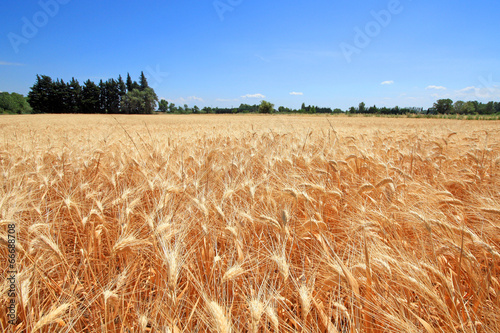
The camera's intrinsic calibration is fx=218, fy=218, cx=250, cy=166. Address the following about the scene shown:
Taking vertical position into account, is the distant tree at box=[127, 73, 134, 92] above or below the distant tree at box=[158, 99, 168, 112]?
above

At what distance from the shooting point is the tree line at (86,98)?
52.3m

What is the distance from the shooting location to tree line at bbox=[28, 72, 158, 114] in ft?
172

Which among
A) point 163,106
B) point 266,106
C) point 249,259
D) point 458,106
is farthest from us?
point 163,106

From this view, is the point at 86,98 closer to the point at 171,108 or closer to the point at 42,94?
the point at 42,94

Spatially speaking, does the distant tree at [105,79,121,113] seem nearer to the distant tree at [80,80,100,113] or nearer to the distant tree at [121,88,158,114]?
the distant tree at [80,80,100,113]

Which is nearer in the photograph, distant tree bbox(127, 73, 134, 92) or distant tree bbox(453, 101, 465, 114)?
distant tree bbox(453, 101, 465, 114)

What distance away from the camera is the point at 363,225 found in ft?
4.38

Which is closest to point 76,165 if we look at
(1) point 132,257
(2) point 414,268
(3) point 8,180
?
(3) point 8,180

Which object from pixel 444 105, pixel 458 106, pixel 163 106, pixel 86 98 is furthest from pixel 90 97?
pixel 458 106

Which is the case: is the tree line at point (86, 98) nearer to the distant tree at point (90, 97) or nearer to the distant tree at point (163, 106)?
the distant tree at point (90, 97)

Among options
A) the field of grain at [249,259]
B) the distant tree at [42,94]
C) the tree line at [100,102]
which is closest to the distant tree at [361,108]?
the tree line at [100,102]

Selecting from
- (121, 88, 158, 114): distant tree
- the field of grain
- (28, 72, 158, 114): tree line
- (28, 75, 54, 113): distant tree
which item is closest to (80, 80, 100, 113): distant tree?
(28, 72, 158, 114): tree line

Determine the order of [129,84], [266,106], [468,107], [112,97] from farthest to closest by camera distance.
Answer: [129,84] → [266,106] → [468,107] → [112,97]

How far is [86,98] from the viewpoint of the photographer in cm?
5688
